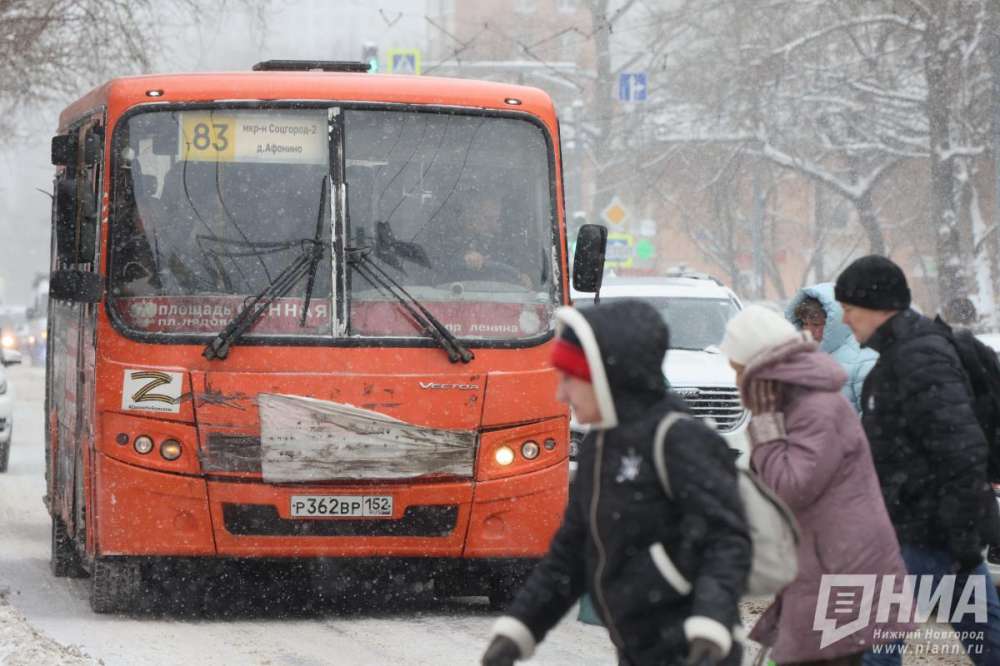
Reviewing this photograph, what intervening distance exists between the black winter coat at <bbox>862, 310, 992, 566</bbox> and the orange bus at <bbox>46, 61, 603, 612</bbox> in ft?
12.3

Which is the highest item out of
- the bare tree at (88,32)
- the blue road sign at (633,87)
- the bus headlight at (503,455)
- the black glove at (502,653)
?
the blue road sign at (633,87)

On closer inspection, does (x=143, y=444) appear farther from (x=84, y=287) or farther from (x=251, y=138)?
(x=251, y=138)

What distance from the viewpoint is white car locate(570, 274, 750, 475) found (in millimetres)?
13352

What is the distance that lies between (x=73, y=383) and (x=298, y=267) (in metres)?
1.80

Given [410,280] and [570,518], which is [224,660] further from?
[570,518]

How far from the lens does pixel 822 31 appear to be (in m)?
29.5

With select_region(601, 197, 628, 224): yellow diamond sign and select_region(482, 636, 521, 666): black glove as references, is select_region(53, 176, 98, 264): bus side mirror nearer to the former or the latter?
select_region(482, 636, 521, 666): black glove

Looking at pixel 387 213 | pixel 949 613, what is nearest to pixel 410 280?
pixel 387 213

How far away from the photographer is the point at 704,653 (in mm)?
4086

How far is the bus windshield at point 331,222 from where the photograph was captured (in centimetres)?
945

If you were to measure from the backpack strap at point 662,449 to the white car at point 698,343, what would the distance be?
318 inches

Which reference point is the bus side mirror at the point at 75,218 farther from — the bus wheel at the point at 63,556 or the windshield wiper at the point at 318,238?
the bus wheel at the point at 63,556

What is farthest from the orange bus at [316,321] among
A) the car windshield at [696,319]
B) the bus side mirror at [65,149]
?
the car windshield at [696,319]

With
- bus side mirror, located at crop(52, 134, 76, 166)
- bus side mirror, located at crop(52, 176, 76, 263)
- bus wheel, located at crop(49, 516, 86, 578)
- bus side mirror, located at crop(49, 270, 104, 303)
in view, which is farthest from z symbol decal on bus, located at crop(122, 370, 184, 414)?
bus wheel, located at crop(49, 516, 86, 578)
